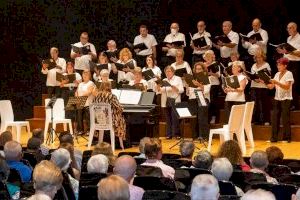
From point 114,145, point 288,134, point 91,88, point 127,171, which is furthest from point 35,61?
point 127,171

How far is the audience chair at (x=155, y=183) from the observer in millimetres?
5738

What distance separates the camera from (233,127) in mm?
11859

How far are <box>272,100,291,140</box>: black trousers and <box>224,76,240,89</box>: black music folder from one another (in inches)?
34.2

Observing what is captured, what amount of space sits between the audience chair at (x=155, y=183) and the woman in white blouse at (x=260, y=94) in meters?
7.40

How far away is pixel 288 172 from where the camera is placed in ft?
21.8

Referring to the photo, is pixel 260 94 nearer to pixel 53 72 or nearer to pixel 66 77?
pixel 66 77

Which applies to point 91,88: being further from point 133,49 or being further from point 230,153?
point 230,153

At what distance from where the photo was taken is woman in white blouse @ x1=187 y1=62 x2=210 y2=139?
13000 millimetres

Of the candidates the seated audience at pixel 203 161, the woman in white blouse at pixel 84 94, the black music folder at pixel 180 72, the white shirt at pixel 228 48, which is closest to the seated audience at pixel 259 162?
the seated audience at pixel 203 161

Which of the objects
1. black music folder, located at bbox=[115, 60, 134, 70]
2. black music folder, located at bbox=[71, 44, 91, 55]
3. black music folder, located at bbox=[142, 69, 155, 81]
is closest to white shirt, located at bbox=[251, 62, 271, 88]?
black music folder, located at bbox=[142, 69, 155, 81]

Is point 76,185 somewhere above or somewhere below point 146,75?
below

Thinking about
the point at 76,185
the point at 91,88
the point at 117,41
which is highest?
the point at 117,41

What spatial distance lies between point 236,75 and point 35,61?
6.35m

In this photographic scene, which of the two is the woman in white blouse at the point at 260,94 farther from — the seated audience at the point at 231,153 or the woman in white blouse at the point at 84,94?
the seated audience at the point at 231,153
